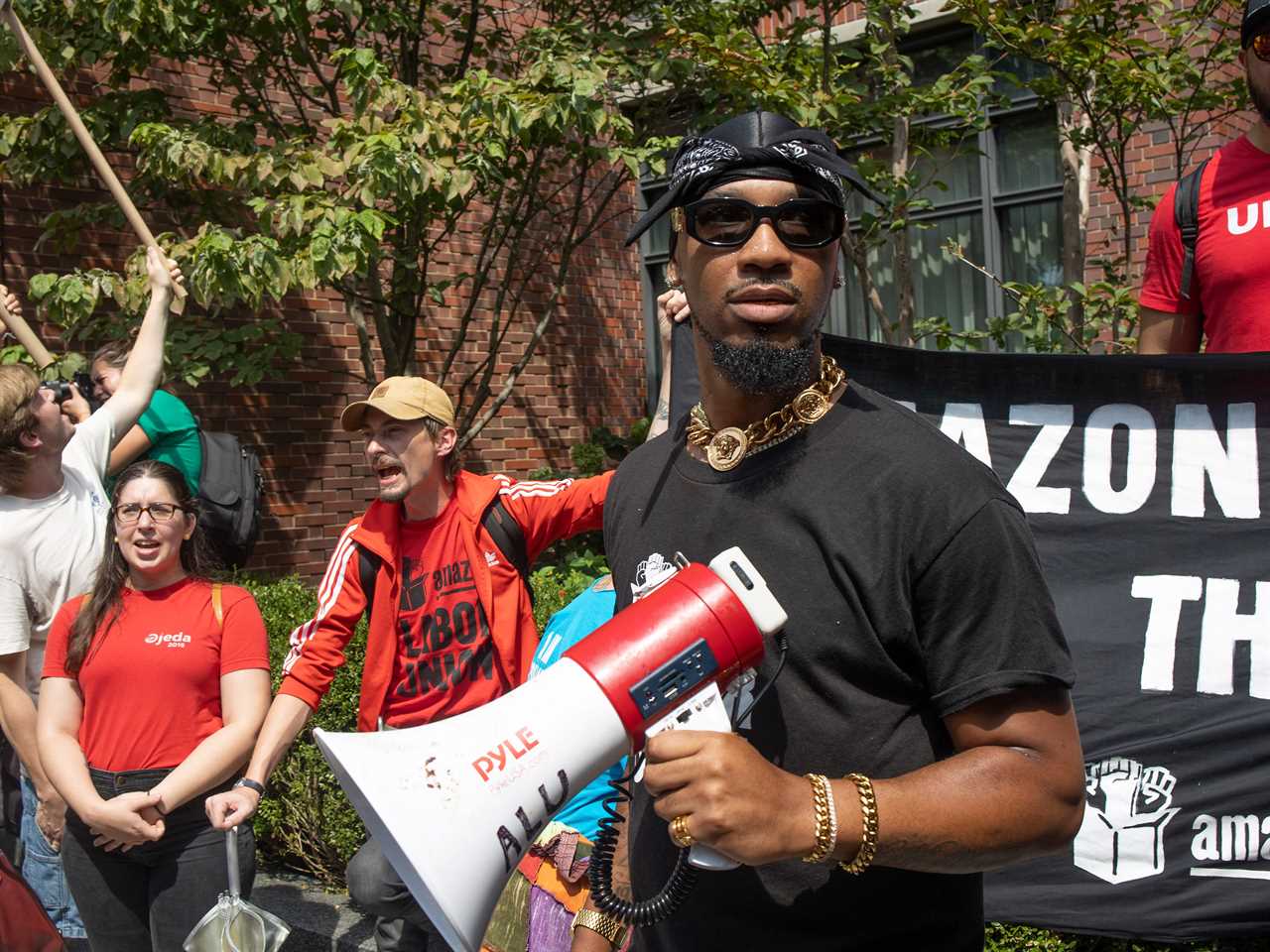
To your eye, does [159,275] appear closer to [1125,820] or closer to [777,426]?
[777,426]

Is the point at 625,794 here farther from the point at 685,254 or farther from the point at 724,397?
the point at 685,254

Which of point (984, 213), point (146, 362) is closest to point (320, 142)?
point (146, 362)

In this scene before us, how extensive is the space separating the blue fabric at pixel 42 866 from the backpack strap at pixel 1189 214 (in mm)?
3999

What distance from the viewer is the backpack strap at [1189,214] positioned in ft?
9.85

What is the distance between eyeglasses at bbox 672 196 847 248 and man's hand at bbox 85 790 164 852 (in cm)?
266

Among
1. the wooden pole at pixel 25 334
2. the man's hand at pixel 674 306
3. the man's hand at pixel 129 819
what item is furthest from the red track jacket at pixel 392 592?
the wooden pole at pixel 25 334

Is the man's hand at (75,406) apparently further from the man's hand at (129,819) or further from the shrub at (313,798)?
the man's hand at (129,819)

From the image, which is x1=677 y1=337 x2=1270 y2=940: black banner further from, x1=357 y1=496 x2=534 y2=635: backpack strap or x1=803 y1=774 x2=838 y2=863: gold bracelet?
x1=803 y1=774 x2=838 y2=863: gold bracelet

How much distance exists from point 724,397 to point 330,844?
4.15m

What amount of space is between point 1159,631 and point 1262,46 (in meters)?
1.54

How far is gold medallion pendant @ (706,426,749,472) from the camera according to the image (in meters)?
1.83

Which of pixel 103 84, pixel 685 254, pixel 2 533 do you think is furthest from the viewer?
pixel 103 84

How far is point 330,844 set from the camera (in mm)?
5324

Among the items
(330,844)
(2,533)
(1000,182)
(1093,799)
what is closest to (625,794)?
(1093,799)
